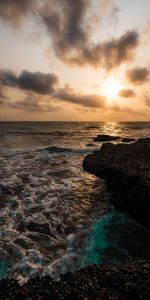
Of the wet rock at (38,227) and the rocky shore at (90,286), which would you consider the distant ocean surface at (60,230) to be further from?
the rocky shore at (90,286)

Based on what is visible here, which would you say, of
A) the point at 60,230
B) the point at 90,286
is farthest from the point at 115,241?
the point at 90,286

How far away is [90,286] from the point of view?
146 inches

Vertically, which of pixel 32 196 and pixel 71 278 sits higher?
pixel 71 278

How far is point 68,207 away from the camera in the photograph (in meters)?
9.91

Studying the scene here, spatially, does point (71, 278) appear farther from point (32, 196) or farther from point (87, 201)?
point (32, 196)

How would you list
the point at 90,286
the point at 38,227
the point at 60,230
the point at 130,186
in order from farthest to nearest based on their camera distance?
1. the point at 130,186
2. the point at 38,227
3. the point at 60,230
4. the point at 90,286

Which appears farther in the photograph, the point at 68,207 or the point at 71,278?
the point at 68,207

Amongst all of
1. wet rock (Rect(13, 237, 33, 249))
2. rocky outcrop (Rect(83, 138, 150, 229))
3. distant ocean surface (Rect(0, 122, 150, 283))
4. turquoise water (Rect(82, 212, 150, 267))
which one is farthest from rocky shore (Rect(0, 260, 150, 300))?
rocky outcrop (Rect(83, 138, 150, 229))

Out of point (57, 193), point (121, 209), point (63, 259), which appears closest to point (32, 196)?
point (57, 193)

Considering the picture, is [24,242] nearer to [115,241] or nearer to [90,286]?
[115,241]

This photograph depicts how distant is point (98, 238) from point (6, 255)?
3142mm

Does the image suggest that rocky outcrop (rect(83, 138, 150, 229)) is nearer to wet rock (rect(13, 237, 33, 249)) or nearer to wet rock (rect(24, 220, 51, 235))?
wet rock (rect(24, 220, 51, 235))

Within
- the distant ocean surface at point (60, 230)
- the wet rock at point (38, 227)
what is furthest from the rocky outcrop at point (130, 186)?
the wet rock at point (38, 227)

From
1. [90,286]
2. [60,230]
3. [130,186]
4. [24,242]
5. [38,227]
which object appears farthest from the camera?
[130,186]
